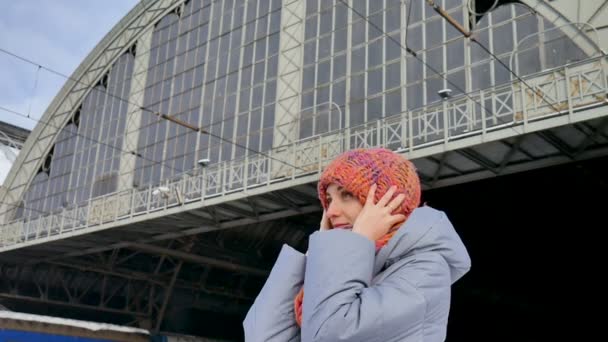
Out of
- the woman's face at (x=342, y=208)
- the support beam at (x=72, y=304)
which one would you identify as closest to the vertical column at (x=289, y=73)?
the support beam at (x=72, y=304)

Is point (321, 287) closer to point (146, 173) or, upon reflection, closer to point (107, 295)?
point (146, 173)

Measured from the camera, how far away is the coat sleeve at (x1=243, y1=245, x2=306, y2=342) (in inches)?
71.2

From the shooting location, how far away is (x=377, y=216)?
179 cm

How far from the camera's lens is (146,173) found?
2556cm

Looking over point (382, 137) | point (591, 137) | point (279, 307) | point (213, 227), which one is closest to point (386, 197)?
point (279, 307)

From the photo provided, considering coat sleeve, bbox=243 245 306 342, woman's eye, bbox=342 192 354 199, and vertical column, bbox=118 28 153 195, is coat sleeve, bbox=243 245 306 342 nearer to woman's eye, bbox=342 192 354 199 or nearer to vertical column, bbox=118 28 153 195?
woman's eye, bbox=342 192 354 199

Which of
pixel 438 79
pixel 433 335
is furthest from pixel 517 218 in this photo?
pixel 433 335

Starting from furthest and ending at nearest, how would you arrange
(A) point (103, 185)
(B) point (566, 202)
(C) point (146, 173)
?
(A) point (103, 185)
(C) point (146, 173)
(B) point (566, 202)

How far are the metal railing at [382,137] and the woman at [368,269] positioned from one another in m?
12.3

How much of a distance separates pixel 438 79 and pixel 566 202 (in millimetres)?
7142

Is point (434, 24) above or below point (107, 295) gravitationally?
above

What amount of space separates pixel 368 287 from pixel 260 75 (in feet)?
72.7

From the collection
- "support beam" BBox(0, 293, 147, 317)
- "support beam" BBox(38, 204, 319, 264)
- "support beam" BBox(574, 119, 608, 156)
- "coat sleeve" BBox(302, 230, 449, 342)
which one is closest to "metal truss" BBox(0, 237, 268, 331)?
"support beam" BBox(0, 293, 147, 317)

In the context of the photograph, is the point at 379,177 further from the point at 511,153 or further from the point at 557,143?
the point at 511,153
